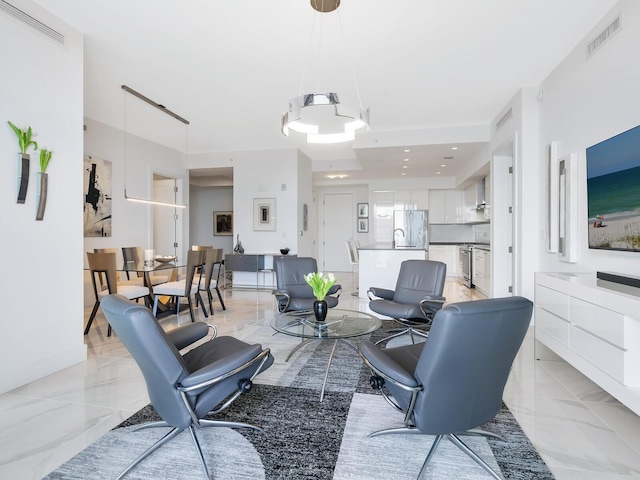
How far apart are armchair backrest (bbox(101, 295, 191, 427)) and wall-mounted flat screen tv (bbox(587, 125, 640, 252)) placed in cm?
298

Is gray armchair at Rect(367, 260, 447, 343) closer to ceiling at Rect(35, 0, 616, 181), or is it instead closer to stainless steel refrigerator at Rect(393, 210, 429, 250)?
ceiling at Rect(35, 0, 616, 181)

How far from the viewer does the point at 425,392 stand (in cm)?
154

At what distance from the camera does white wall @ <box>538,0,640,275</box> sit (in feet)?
8.17

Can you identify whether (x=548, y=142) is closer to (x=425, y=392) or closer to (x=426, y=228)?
(x=425, y=392)

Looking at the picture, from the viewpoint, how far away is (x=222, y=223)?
10180 millimetres

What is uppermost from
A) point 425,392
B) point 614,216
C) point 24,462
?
point 614,216

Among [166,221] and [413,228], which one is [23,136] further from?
[413,228]

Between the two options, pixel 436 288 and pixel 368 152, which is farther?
pixel 368 152

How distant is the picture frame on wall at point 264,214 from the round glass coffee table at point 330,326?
4.11 metres

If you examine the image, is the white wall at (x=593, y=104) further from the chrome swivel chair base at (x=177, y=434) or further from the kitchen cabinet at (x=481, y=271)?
the chrome swivel chair base at (x=177, y=434)

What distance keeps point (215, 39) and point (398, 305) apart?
3.12 metres

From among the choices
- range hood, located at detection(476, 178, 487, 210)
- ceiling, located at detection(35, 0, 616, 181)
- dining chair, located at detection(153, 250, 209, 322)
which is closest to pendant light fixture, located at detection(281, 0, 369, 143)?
ceiling, located at detection(35, 0, 616, 181)

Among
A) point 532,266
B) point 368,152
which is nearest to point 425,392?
point 532,266

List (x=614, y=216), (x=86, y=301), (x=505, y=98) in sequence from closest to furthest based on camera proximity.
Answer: (x=614, y=216) → (x=505, y=98) → (x=86, y=301)
